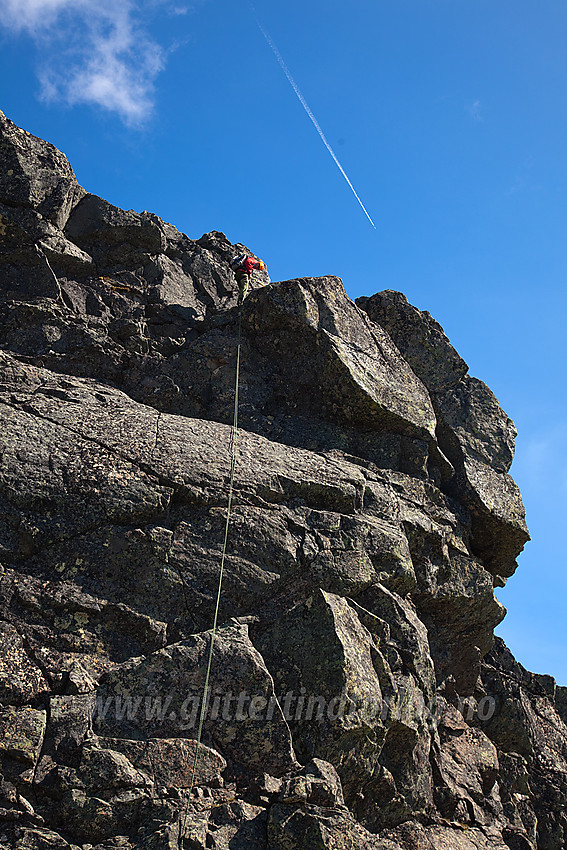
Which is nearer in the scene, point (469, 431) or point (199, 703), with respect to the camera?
point (199, 703)

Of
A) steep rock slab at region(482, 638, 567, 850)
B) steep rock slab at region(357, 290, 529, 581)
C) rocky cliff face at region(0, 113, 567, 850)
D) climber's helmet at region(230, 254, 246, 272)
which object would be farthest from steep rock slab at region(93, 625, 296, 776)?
climber's helmet at region(230, 254, 246, 272)

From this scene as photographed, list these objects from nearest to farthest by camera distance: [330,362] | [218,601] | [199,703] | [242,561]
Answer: [199,703], [218,601], [242,561], [330,362]

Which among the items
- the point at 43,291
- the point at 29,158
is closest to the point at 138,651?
the point at 43,291

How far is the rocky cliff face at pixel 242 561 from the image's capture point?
11547 millimetres

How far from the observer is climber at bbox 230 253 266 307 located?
20134 millimetres

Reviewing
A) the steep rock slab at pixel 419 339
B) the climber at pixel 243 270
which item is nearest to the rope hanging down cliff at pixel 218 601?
the climber at pixel 243 270

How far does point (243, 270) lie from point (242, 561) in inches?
353

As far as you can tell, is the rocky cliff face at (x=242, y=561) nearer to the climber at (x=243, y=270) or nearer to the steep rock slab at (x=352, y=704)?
the steep rock slab at (x=352, y=704)

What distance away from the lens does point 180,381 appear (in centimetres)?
1806

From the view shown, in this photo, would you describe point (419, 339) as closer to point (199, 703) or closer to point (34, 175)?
point (34, 175)

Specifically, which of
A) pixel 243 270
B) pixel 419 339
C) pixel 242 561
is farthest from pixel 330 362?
pixel 242 561

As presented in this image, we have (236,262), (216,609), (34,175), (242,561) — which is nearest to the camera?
(216,609)

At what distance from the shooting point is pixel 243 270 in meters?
20.2

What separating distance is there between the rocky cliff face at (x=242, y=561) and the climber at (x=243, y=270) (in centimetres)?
77
